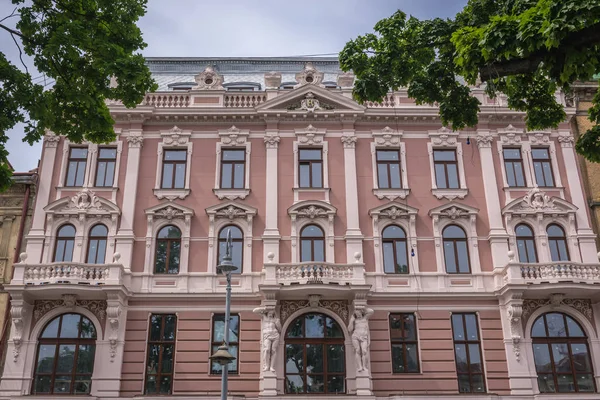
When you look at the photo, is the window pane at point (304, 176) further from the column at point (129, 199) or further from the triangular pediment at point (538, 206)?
the triangular pediment at point (538, 206)

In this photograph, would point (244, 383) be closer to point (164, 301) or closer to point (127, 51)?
point (164, 301)

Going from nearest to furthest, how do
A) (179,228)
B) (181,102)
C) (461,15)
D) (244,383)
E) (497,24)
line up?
(497,24) → (461,15) → (244,383) → (179,228) → (181,102)

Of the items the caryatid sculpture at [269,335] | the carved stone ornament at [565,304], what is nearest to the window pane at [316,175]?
the caryatid sculpture at [269,335]

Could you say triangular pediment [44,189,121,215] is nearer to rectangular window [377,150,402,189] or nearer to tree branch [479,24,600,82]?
rectangular window [377,150,402,189]

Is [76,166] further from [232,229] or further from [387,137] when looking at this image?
[387,137]

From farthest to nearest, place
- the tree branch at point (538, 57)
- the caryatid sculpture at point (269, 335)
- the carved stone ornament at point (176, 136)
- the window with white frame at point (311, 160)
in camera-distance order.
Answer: the carved stone ornament at point (176, 136) < the window with white frame at point (311, 160) < the caryatid sculpture at point (269, 335) < the tree branch at point (538, 57)

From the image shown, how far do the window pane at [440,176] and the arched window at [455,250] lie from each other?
183cm

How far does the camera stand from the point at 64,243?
80.3ft

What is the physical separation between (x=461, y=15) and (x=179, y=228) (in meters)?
14.3

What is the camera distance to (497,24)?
11.7 m

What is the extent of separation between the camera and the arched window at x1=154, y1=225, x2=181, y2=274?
24328 mm

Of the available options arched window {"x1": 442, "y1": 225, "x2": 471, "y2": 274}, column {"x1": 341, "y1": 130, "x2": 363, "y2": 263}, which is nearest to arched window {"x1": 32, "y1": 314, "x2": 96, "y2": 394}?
column {"x1": 341, "y1": 130, "x2": 363, "y2": 263}

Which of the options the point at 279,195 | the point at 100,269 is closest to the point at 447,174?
the point at 279,195

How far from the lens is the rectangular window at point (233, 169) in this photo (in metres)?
25.9
